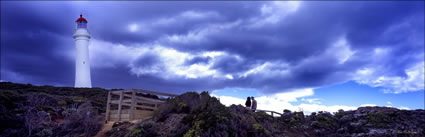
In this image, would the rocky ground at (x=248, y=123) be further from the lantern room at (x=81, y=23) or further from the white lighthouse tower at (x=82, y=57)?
the lantern room at (x=81, y=23)

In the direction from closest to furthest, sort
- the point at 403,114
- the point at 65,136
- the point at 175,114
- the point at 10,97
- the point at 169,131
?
the point at 169,131 → the point at 175,114 → the point at 65,136 → the point at 403,114 → the point at 10,97

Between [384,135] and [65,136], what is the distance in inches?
530

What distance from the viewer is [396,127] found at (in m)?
15.9

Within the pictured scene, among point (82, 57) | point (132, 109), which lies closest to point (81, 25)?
point (82, 57)

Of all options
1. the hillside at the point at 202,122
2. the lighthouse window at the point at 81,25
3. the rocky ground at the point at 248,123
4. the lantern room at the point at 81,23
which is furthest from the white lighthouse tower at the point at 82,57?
the rocky ground at the point at 248,123

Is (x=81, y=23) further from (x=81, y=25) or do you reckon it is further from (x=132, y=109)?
(x=132, y=109)

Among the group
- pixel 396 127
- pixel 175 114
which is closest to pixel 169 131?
pixel 175 114

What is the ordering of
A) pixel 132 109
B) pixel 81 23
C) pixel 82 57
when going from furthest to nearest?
pixel 81 23, pixel 82 57, pixel 132 109

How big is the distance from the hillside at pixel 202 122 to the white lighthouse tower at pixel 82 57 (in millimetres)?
16319

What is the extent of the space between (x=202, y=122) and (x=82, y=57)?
32546 millimetres

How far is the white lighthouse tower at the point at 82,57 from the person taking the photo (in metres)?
38.7

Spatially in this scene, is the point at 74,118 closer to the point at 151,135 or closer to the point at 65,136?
the point at 65,136

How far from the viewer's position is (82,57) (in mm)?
38656

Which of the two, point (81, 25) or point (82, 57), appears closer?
point (82, 57)
